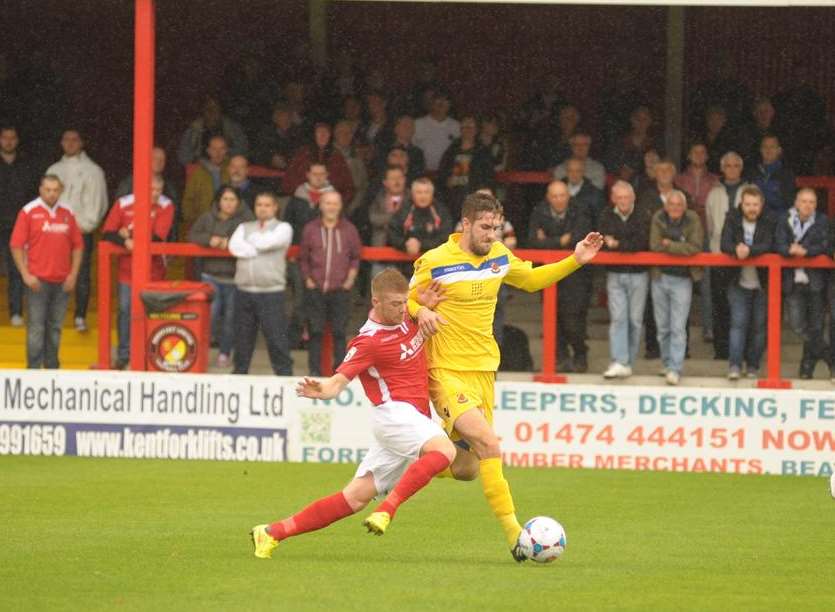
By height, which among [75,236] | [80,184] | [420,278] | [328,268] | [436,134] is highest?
[436,134]

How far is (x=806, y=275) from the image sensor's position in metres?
15.1

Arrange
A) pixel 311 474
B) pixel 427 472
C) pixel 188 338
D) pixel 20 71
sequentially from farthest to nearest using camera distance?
1. pixel 20 71
2. pixel 188 338
3. pixel 311 474
4. pixel 427 472

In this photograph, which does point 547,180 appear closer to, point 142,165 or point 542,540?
point 142,165

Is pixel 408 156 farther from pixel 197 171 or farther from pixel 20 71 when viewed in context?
pixel 20 71

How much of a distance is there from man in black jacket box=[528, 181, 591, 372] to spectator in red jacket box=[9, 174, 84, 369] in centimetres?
415

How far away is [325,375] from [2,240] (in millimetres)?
4461

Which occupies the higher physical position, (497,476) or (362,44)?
(362,44)

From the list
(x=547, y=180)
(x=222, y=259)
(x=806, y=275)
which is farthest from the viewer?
(x=547, y=180)

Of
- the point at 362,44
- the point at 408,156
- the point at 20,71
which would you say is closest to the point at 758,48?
the point at 362,44

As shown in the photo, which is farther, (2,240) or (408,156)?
(2,240)

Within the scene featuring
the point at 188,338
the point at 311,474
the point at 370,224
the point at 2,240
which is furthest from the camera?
the point at 2,240

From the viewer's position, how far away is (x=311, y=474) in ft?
45.9

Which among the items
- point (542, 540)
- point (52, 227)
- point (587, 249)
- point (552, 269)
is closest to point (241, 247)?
point (52, 227)

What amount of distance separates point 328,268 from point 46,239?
2.70m
